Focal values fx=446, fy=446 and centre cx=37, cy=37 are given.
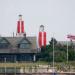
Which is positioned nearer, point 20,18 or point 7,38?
point 7,38

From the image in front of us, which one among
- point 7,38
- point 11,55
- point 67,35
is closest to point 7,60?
point 11,55

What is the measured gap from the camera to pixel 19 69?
41438 mm

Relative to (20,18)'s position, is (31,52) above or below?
below

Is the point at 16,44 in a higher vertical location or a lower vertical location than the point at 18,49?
higher

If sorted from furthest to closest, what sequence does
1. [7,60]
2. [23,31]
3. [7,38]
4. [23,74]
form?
[23,31] → [7,38] → [7,60] → [23,74]

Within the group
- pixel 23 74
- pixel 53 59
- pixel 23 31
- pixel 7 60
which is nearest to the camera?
pixel 23 74

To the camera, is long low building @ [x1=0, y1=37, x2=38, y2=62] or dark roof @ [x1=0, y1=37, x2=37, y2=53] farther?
dark roof @ [x1=0, y1=37, x2=37, y2=53]

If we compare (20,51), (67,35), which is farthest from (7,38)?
(67,35)

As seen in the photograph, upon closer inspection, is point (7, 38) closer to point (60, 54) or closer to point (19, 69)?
point (60, 54)

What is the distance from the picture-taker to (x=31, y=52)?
5828cm

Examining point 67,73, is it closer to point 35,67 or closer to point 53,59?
point 35,67

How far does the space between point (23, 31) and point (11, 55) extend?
9.91m

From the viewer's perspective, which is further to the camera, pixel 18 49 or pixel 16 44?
pixel 16 44

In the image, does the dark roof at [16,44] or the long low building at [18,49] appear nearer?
the long low building at [18,49]
